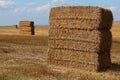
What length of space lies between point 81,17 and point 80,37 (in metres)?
0.75

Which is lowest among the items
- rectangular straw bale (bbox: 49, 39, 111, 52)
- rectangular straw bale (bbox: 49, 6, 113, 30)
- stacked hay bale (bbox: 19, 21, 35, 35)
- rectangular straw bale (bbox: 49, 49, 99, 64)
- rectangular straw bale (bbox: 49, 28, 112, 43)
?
stacked hay bale (bbox: 19, 21, 35, 35)

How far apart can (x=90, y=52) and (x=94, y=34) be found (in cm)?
68

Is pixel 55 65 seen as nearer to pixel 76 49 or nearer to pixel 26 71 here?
pixel 76 49

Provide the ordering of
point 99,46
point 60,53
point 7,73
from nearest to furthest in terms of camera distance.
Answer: point 7,73
point 99,46
point 60,53

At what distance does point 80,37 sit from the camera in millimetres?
15969

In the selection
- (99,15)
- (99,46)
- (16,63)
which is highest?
(99,15)

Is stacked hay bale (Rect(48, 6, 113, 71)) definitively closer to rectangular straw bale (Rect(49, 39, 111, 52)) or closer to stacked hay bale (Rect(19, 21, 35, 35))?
rectangular straw bale (Rect(49, 39, 111, 52))

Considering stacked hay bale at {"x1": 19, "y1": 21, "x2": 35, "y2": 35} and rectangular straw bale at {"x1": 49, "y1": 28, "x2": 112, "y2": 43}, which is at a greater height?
rectangular straw bale at {"x1": 49, "y1": 28, "x2": 112, "y2": 43}

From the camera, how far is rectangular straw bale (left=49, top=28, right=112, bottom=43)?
612 inches

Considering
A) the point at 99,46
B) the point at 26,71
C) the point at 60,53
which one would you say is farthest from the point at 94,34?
the point at 26,71

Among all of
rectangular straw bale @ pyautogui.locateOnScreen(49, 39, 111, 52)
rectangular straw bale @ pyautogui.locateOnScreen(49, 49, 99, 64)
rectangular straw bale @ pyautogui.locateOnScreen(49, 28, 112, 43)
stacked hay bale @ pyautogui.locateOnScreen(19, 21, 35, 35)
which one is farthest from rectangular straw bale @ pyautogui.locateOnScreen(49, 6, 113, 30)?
stacked hay bale @ pyautogui.locateOnScreen(19, 21, 35, 35)

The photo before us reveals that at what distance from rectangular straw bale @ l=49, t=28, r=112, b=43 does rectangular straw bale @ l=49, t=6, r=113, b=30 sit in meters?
0.16

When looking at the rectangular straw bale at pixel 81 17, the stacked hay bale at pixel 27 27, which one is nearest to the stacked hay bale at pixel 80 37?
the rectangular straw bale at pixel 81 17

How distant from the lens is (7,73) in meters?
13.8
